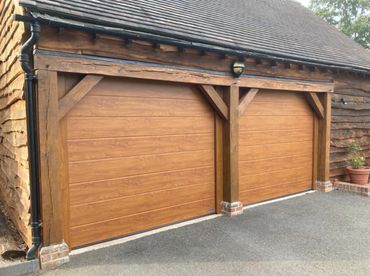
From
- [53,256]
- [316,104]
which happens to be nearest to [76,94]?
[53,256]

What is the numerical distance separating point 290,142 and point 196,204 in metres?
2.53

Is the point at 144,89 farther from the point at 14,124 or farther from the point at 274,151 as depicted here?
the point at 274,151

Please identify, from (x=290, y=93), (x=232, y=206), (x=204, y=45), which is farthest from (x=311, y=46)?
(x=232, y=206)

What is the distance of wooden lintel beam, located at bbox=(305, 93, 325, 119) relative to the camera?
19.4ft

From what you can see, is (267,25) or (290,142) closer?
(290,142)

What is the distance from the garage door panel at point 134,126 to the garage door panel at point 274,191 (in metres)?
1.44

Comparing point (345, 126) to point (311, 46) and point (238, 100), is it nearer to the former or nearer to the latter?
point (311, 46)

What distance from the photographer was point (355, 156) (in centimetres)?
674

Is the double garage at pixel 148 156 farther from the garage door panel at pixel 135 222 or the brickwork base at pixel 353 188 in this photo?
the brickwork base at pixel 353 188

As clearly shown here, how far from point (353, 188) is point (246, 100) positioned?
10.8ft

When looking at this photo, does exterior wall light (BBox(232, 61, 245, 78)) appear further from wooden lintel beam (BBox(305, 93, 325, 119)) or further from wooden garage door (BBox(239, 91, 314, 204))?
wooden lintel beam (BBox(305, 93, 325, 119))

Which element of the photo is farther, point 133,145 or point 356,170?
point 356,170

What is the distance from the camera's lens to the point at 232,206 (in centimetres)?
462

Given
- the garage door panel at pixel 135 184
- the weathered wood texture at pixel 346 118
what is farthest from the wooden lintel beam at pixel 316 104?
the garage door panel at pixel 135 184
